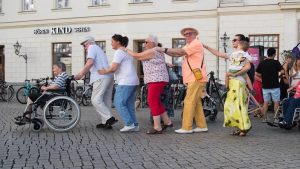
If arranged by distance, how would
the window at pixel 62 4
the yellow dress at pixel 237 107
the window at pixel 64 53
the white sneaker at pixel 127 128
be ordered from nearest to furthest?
the yellow dress at pixel 237 107 → the white sneaker at pixel 127 128 → the window at pixel 64 53 → the window at pixel 62 4

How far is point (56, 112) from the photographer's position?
9055 millimetres

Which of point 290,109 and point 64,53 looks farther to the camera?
point 64,53

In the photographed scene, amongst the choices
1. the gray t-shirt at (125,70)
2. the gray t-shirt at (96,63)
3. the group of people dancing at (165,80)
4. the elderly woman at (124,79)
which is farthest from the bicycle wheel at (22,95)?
the gray t-shirt at (125,70)

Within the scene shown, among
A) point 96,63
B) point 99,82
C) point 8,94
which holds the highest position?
point 96,63

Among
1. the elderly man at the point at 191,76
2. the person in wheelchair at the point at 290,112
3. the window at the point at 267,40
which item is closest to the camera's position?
the elderly man at the point at 191,76

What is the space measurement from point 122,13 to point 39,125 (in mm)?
17324

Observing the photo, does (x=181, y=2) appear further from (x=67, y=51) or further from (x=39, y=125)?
(x=39, y=125)

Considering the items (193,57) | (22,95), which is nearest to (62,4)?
(22,95)

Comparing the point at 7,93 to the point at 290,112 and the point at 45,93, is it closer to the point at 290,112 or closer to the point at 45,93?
the point at 45,93

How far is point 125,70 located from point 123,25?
16.9 metres

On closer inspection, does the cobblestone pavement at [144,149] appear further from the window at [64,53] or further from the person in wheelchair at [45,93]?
the window at [64,53]

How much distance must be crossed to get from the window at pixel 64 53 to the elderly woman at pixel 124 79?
18745 mm

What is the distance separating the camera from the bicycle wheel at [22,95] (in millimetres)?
18084

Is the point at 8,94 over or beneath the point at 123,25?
beneath
